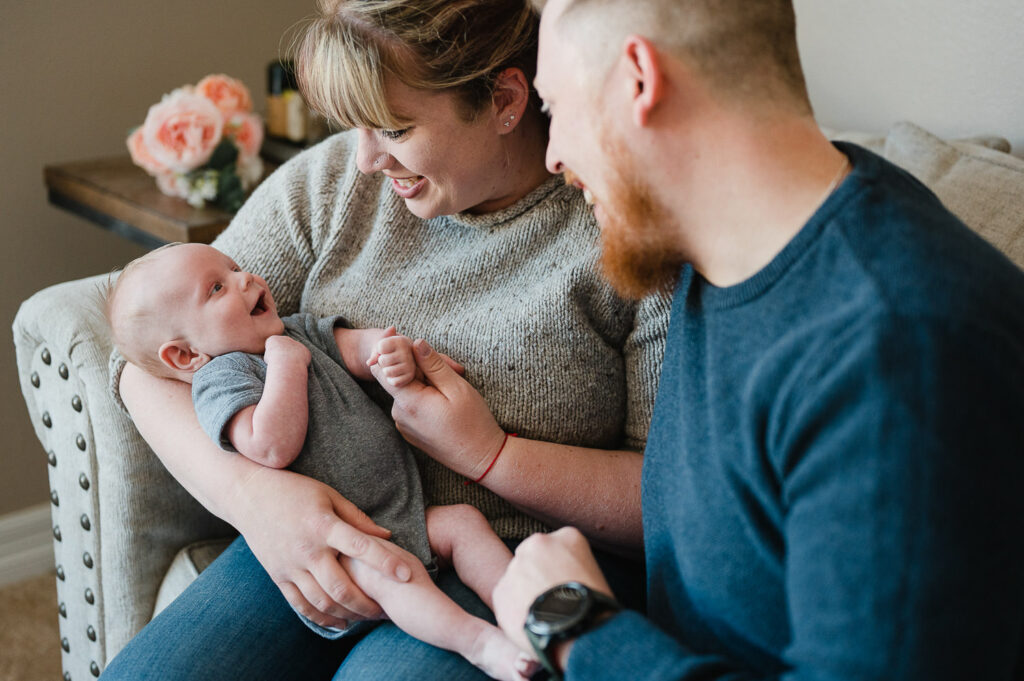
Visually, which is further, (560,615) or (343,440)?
(343,440)

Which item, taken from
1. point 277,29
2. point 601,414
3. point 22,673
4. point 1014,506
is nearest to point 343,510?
point 601,414

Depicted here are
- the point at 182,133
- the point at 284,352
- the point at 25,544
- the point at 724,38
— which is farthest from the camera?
the point at 25,544

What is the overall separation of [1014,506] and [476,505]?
0.78 m

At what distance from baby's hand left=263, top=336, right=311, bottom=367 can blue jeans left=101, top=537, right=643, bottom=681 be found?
31 cm

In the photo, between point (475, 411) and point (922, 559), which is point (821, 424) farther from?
point (475, 411)

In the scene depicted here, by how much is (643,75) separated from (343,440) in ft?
2.21

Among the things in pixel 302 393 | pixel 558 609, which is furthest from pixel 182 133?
pixel 558 609

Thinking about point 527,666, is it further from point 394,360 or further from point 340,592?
point 394,360

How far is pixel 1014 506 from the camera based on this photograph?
74cm

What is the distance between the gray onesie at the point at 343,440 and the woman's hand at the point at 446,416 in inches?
2.1

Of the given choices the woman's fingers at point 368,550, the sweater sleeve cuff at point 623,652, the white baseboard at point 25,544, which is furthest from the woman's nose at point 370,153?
the white baseboard at point 25,544

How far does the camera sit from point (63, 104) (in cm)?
219

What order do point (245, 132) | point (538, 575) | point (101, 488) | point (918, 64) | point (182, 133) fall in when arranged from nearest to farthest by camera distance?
point (538, 575) → point (101, 488) → point (918, 64) → point (182, 133) → point (245, 132)

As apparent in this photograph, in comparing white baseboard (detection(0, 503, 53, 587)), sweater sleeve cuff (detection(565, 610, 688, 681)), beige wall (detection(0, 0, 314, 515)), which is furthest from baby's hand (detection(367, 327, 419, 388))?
white baseboard (detection(0, 503, 53, 587))
